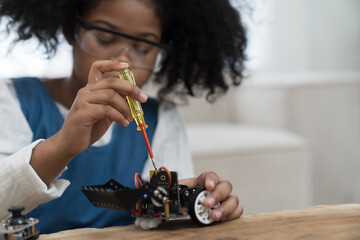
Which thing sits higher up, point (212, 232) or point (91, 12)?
point (91, 12)

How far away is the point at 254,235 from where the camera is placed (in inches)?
22.8

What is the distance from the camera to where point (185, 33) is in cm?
119

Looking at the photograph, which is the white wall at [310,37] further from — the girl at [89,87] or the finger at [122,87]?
the finger at [122,87]

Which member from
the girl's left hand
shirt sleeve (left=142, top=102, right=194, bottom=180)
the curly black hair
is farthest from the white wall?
the girl's left hand

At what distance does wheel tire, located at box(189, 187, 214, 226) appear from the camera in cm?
61

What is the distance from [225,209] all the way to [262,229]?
0.06 meters

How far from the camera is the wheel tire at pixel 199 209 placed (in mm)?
607

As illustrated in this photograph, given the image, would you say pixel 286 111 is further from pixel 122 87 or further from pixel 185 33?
pixel 122 87

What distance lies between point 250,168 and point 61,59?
29.8 inches

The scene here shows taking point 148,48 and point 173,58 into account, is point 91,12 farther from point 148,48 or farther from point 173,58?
point 173,58

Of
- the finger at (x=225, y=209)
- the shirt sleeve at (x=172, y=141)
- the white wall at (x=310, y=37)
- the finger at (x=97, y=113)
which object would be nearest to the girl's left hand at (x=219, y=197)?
the finger at (x=225, y=209)

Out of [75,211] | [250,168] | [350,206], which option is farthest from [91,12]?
[250,168]

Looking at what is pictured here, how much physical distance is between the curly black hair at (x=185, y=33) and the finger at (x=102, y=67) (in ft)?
1.22

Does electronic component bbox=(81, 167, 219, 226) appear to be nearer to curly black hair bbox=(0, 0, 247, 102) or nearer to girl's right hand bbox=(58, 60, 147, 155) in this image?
girl's right hand bbox=(58, 60, 147, 155)
